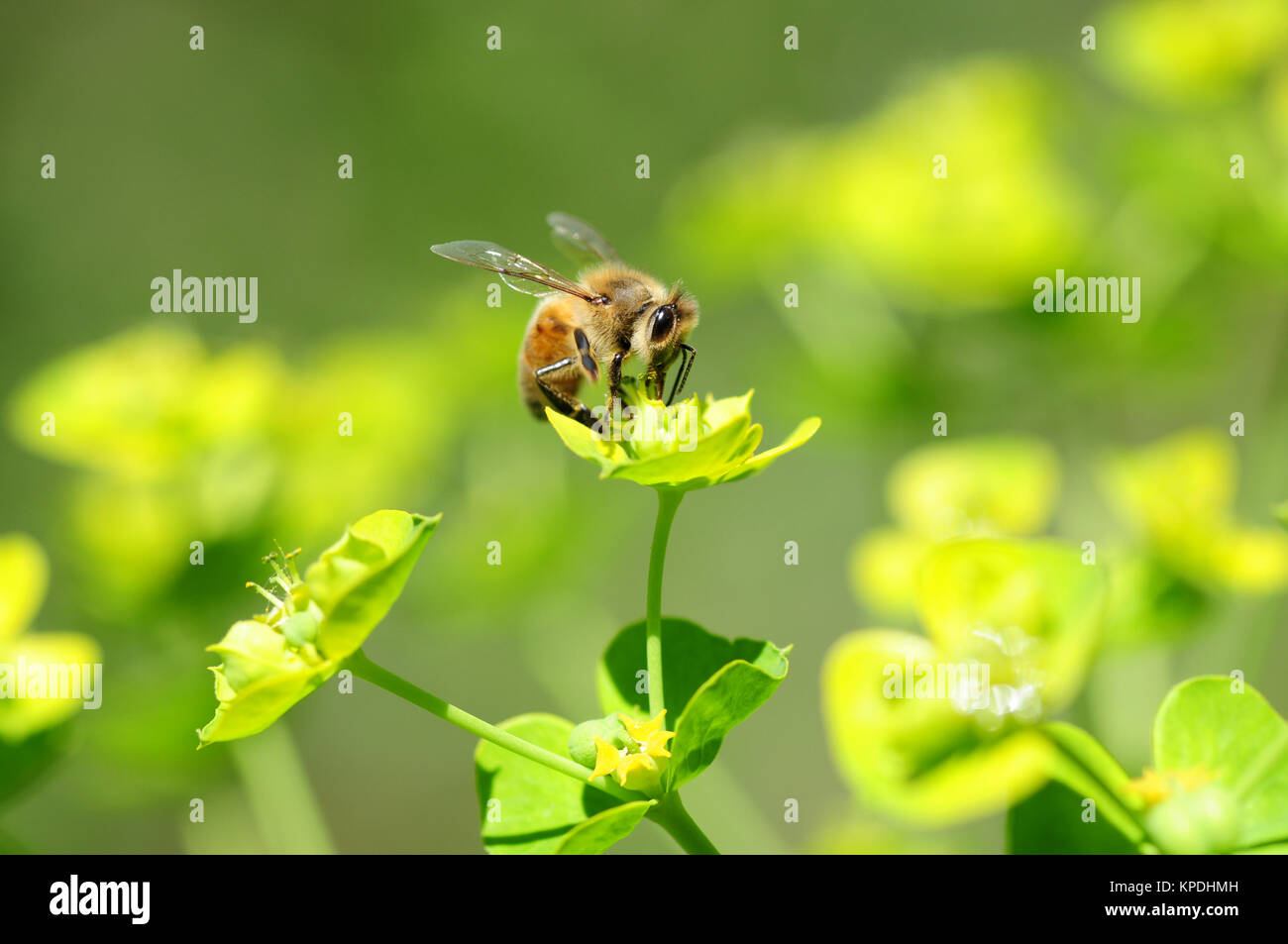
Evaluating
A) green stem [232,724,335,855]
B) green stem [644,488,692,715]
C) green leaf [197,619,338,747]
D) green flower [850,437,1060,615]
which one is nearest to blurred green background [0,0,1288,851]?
green stem [232,724,335,855]

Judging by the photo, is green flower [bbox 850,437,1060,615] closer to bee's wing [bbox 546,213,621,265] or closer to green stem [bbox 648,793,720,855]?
green stem [bbox 648,793,720,855]

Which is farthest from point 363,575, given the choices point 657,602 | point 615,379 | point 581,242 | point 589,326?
point 581,242

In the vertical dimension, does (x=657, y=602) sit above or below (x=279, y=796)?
above

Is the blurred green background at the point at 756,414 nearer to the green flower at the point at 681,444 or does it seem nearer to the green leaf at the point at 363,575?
the green leaf at the point at 363,575

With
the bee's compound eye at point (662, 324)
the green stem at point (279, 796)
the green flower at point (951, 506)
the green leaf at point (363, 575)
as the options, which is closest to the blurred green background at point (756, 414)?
the green stem at point (279, 796)

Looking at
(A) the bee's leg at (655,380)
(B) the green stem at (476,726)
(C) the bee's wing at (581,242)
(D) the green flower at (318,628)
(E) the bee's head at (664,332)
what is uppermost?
(C) the bee's wing at (581,242)

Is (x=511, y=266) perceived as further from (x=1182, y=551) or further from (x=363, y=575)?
(x=1182, y=551)
